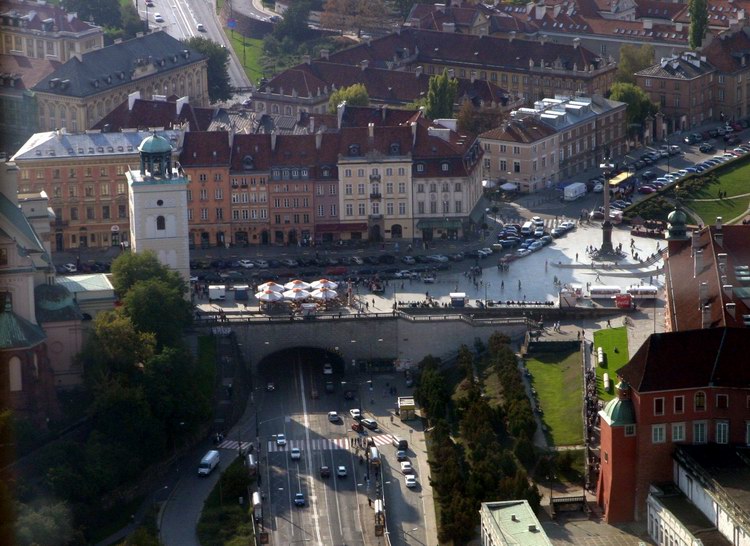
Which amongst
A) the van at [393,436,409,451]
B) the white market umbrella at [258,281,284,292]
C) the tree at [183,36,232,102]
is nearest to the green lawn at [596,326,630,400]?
the van at [393,436,409,451]

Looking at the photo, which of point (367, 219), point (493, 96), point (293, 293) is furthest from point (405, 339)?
point (493, 96)

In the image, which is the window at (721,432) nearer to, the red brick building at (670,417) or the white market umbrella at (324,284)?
the red brick building at (670,417)

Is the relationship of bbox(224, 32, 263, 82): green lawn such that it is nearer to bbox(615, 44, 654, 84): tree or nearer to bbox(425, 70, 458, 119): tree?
bbox(615, 44, 654, 84): tree

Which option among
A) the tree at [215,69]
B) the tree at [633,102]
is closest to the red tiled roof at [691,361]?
the tree at [633,102]

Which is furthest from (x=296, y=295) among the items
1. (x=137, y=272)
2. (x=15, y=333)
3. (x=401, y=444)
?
(x=15, y=333)

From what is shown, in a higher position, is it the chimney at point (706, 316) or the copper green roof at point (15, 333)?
the chimney at point (706, 316)

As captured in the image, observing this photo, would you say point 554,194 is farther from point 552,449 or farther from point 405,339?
point 552,449

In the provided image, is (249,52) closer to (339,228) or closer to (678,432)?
(339,228)
